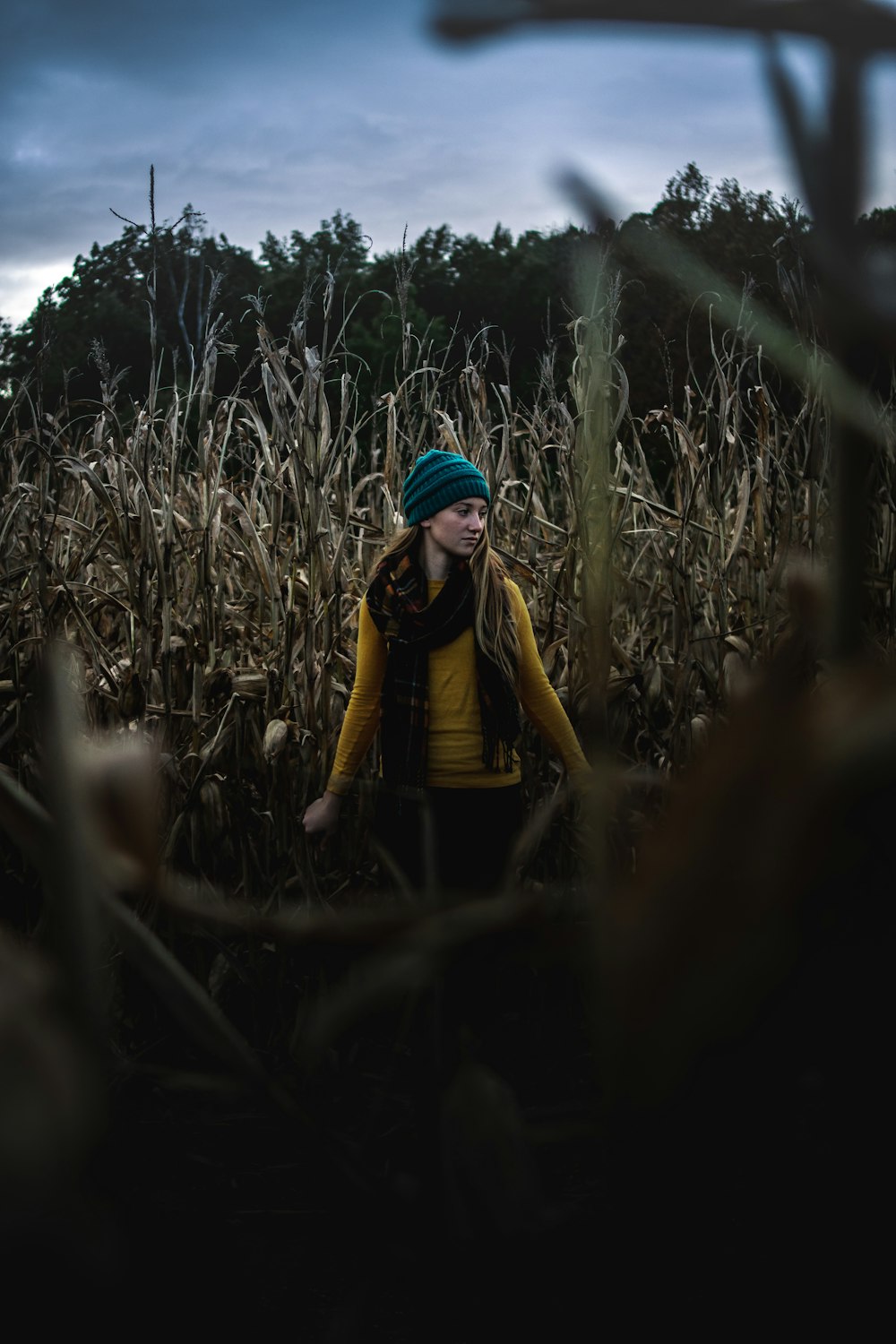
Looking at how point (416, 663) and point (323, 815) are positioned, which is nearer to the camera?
point (323, 815)

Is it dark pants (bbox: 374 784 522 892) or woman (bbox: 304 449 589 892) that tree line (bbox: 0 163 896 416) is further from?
dark pants (bbox: 374 784 522 892)

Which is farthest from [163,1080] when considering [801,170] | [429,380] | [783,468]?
[429,380]

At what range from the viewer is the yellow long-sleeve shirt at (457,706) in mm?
2715

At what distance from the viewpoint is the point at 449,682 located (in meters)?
2.79

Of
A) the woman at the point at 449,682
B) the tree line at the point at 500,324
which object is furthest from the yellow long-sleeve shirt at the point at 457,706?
the tree line at the point at 500,324

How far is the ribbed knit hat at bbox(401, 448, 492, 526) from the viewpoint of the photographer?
105 inches

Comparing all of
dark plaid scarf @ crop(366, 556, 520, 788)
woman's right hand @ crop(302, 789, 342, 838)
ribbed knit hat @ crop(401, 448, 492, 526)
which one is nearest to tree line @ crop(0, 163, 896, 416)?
ribbed knit hat @ crop(401, 448, 492, 526)

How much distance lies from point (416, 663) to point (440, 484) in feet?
1.47

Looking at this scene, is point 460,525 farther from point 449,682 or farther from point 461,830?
point 461,830

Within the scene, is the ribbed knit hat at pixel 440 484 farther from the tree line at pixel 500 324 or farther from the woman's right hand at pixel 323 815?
the woman's right hand at pixel 323 815

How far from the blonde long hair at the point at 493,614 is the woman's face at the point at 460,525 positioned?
0.03m

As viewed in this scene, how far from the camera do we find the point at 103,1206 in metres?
0.19

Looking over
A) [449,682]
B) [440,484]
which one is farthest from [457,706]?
[440,484]

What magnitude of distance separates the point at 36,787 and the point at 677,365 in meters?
11.0
